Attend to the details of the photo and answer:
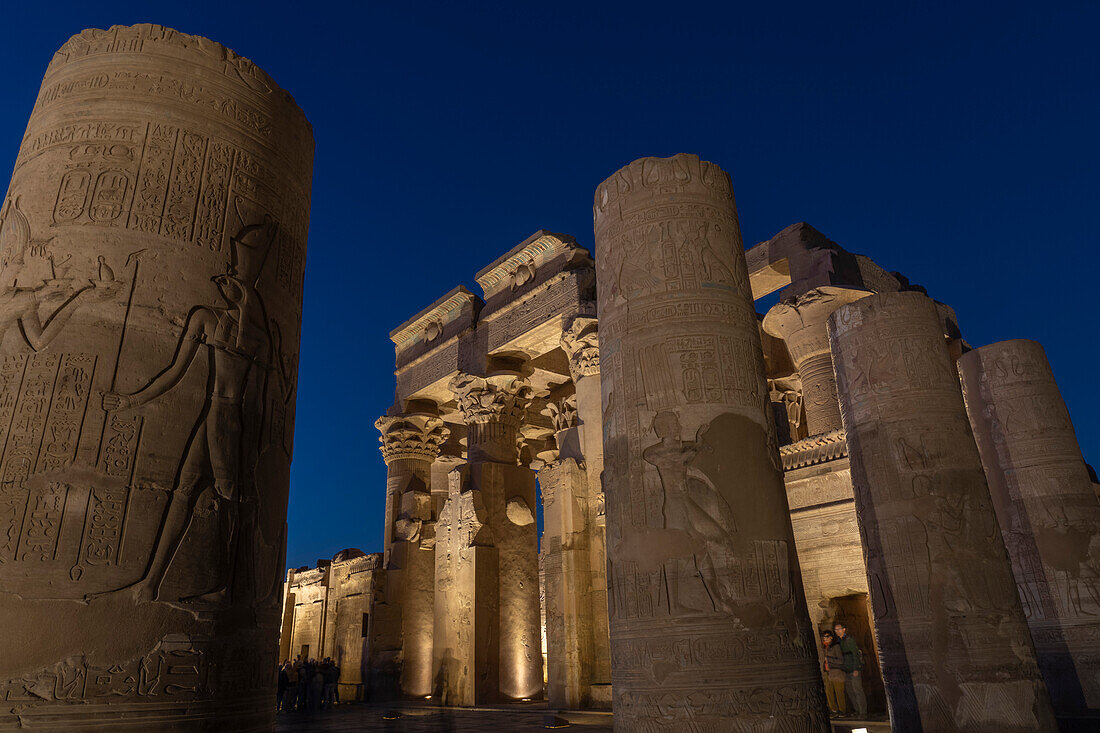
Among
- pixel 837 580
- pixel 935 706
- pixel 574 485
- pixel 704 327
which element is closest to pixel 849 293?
pixel 837 580

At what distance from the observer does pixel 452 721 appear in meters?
11.0

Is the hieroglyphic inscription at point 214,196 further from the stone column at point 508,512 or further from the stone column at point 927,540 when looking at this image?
the stone column at point 508,512

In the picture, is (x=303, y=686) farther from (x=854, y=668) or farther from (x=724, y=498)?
(x=724, y=498)

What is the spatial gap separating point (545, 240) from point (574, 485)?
535 cm

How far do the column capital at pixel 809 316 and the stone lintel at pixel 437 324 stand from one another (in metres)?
6.96

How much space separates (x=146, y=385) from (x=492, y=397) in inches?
511

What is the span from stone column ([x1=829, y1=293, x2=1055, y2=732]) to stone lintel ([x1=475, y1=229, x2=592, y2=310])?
724cm

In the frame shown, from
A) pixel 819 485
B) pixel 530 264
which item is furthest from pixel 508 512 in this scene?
pixel 819 485

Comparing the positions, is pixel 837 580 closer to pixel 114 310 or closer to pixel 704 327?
pixel 704 327

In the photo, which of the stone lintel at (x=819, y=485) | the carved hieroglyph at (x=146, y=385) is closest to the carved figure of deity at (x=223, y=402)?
the carved hieroglyph at (x=146, y=385)

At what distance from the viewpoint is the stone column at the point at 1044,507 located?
9.99 meters

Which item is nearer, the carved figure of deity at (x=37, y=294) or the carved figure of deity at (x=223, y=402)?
the carved figure of deity at (x=223, y=402)

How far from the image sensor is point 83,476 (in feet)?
9.63

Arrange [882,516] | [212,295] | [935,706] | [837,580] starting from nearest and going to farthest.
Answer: [212,295] < [935,706] < [882,516] < [837,580]
